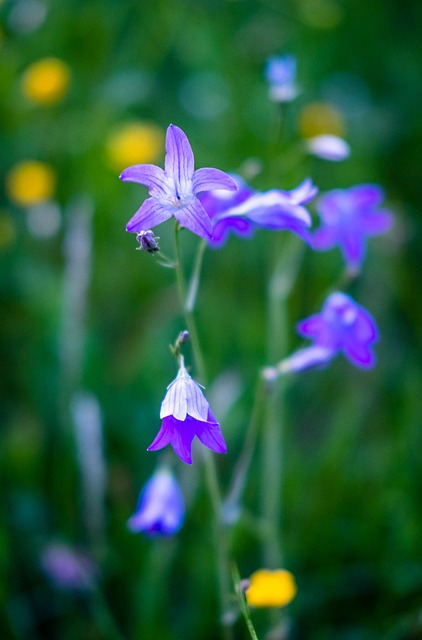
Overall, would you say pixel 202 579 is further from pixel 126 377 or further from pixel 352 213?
pixel 352 213

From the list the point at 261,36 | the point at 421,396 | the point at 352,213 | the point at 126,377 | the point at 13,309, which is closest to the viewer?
the point at 352,213

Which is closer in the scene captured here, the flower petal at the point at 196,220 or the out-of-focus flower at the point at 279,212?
the flower petal at the point at 196,220

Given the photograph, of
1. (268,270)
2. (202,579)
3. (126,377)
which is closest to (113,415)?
(126,377)

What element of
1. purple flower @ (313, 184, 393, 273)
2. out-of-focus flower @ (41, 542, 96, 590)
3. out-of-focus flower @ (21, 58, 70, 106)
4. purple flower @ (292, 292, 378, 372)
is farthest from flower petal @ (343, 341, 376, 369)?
out-of-focus flower @ (21, 58, 70, 106)

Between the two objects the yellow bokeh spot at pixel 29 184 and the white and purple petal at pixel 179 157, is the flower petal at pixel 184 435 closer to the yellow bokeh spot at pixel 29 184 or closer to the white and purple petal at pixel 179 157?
the white and purple petal at pixel 179 157

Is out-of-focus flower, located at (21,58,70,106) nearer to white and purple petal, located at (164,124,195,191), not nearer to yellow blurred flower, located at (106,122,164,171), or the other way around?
yellow blurred flower, located at (106,122,164,171)

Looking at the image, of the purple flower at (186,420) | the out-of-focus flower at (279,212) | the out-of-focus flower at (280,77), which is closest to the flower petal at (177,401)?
the purple flower at (186,420)
